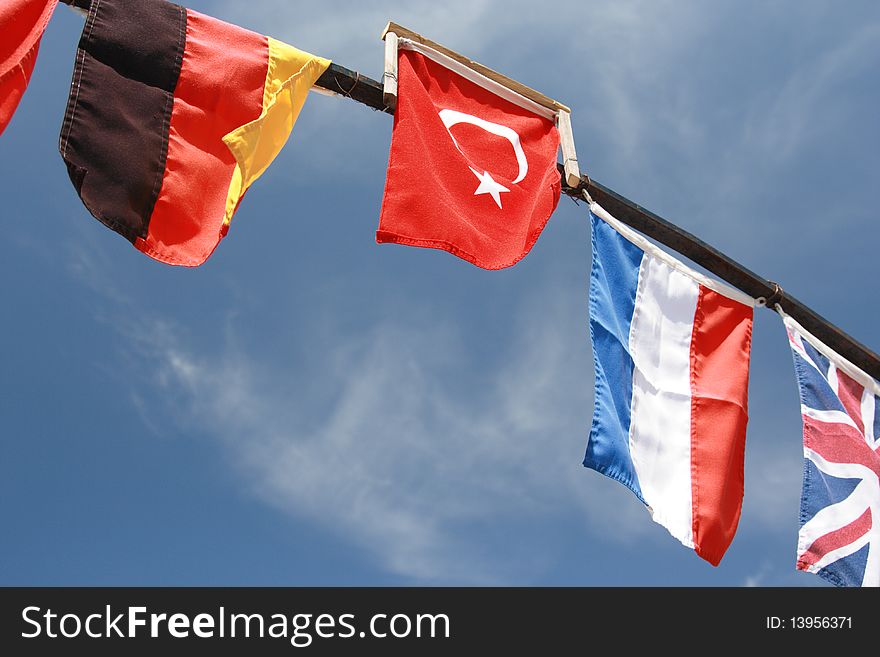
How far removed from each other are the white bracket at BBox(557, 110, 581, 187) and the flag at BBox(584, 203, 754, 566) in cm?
31

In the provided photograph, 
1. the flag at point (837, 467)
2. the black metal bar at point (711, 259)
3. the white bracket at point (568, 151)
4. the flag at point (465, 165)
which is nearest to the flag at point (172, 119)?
the flag at point (465, 165)

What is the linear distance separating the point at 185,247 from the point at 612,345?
3195mm

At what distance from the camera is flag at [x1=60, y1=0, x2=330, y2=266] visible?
16.5 feet

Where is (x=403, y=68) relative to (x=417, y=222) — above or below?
above

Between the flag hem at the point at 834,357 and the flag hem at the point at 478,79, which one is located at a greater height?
the flag hem at the point at 478,79

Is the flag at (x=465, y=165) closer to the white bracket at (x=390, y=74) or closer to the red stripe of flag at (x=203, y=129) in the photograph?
the white bracket at (x=390, y=74)

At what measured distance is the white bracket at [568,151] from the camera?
7.03 metres

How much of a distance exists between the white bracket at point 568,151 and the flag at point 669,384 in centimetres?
31

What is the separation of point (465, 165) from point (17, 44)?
3037 millimetres

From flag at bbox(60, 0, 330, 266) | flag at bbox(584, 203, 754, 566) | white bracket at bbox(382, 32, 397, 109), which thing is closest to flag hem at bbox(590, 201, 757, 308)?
flag at bbox(584, 203, 754, 566)

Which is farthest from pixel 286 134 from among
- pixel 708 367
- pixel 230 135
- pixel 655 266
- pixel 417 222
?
pixel 708 367

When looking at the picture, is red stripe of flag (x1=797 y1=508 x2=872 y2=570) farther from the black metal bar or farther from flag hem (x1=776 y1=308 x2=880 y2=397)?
the black metal bar

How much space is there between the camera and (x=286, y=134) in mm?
5832

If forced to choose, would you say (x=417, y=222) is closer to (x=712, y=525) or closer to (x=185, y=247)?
(x=185, y=247)
